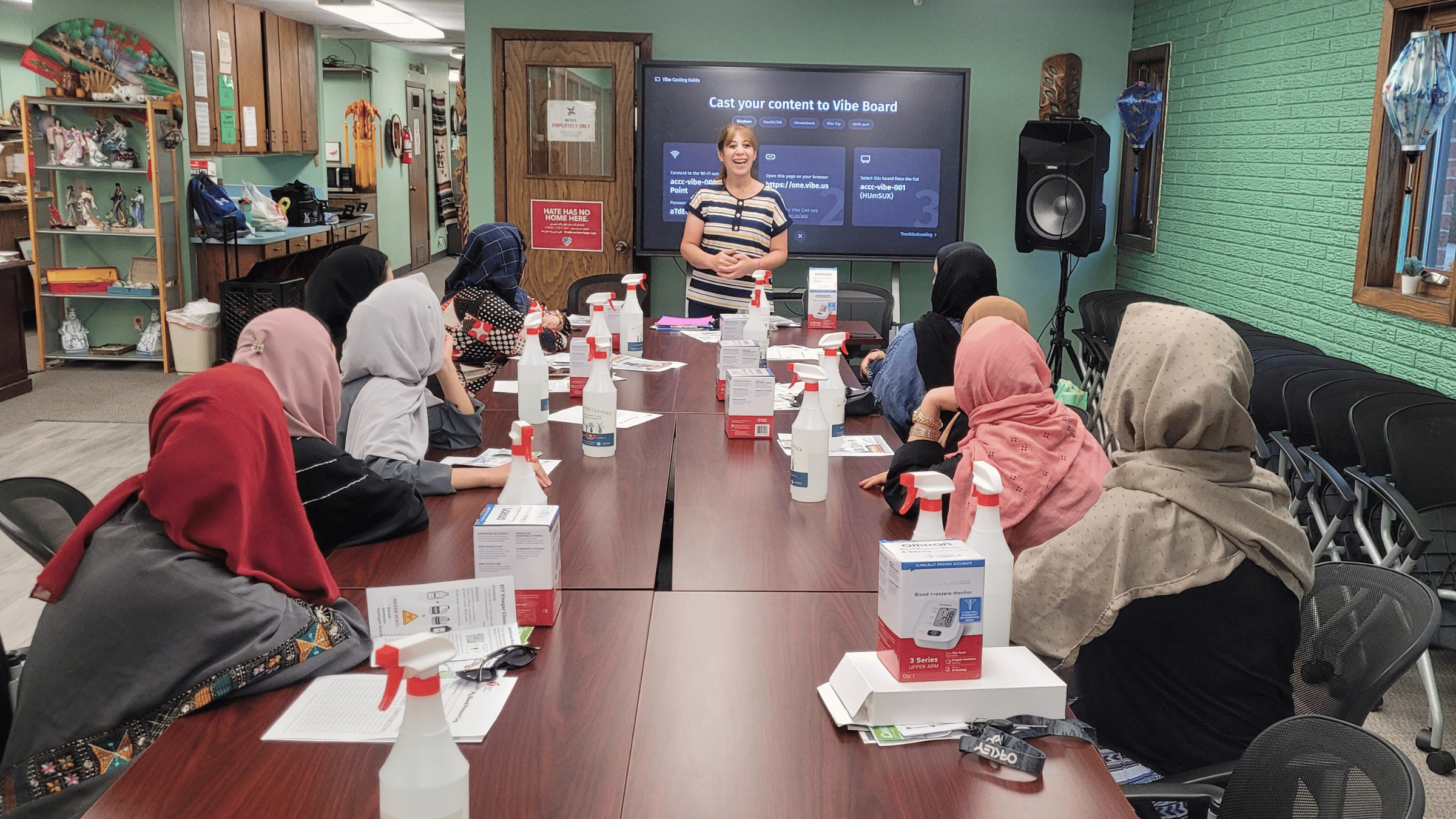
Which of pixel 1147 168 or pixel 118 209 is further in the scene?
pixel 118 209

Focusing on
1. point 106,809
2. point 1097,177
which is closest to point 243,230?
point 1097,177

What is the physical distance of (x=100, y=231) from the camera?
7.15 m

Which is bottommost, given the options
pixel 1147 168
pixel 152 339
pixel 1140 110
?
pixel 152 339

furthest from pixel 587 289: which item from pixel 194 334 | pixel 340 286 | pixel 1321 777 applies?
pixel 1321 777

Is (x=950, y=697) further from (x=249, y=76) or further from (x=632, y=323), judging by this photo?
(x=249, y=76)

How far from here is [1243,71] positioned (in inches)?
215

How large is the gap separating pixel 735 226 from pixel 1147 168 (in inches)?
122

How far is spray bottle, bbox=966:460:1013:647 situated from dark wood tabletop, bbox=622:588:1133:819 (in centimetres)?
20

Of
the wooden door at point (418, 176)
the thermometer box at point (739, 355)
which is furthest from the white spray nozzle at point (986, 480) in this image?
the wooden door at point (418, 176)

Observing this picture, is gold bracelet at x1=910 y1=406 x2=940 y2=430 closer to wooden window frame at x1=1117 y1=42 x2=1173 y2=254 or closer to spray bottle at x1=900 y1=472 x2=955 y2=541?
spray bottle at x1=900 y1=472 x2=955 y2=541

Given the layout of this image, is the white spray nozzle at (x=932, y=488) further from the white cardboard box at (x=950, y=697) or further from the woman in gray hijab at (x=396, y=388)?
the woman in gray hijab at (x=396, y=388)

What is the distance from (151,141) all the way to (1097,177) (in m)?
5.73

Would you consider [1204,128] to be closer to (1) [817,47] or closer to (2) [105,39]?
(1) [817,47]

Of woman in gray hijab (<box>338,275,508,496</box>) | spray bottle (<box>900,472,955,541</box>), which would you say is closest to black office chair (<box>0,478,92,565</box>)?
woman in gray hijab (<box>338,275,508,496</box>)
